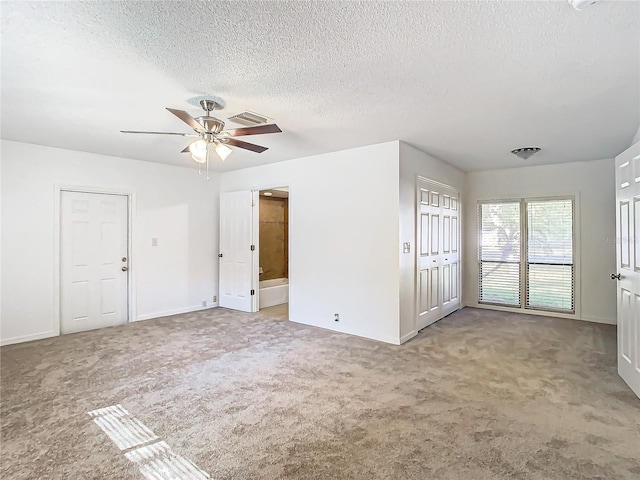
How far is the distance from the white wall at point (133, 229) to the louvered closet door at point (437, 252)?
140 inches

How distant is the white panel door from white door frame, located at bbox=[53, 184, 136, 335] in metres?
0.04

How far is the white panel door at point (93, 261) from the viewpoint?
4.62m

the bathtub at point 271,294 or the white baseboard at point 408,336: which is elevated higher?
the bathtub at point 271,294

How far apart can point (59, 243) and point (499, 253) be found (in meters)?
6.60

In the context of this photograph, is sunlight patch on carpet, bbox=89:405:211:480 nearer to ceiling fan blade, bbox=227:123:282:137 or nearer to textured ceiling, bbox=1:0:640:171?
ceiling fan blade, bbox=227:123:282:137

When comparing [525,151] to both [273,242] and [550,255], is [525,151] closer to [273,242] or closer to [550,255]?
[550,255]

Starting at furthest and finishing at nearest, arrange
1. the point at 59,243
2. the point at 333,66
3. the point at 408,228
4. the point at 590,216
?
the point at 590,216
the point at 59,243
the point at 408,228
the point at 333,66

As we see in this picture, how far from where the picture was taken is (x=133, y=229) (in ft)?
17.0

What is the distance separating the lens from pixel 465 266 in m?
6.33

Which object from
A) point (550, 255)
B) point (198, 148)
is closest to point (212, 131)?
point (198, 148)

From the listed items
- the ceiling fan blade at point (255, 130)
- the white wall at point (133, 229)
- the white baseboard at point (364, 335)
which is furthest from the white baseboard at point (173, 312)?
the ceiling fan blade at point (255, 130)

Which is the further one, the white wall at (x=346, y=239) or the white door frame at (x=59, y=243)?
the white door frame at (x=59, y=243)

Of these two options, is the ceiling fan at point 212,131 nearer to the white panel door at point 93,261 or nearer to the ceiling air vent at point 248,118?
the ceiling air vent at point 248,118

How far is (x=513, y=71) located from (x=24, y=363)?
499 centimetres
